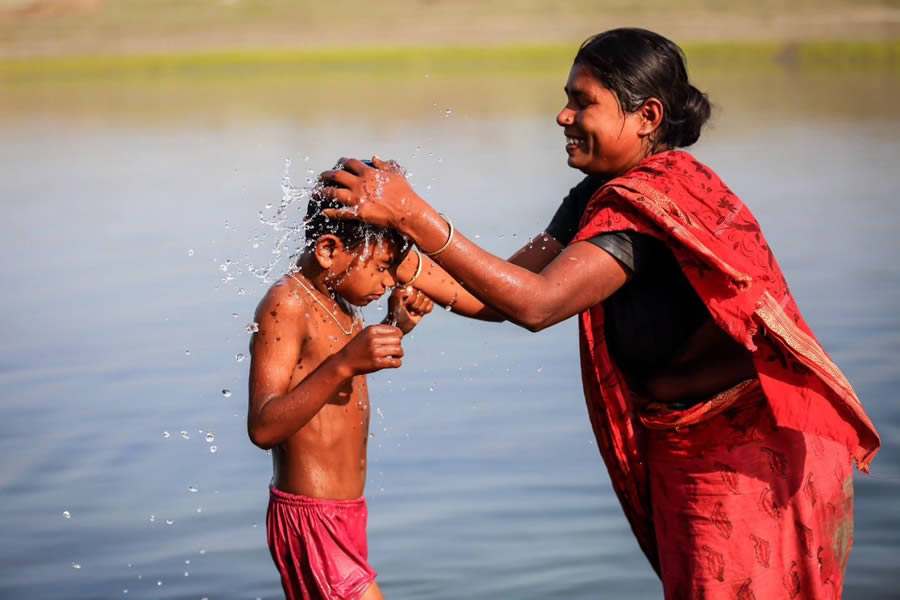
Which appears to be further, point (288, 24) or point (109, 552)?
point (288, 24)

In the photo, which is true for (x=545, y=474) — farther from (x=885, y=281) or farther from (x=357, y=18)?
(x=357, y=18)

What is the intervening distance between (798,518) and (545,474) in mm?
2653

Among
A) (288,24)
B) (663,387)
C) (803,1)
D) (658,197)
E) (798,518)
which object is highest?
(288,24)

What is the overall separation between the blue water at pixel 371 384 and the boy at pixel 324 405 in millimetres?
1282

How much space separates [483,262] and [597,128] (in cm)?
56

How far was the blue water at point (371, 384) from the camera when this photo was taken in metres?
5.11

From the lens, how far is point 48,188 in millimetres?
15594

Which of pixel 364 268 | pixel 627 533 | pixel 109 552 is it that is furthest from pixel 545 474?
pixel 364 268

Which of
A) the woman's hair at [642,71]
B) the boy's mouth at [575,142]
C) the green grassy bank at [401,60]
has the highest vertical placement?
the green grassy bank at [401,60]

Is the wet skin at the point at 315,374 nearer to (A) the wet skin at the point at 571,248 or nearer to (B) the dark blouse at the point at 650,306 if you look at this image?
(A) the wet skin at the point at 571,248

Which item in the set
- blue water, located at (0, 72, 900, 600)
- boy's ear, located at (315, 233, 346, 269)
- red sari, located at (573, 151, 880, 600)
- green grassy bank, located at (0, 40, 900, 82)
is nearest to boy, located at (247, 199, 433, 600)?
boy's ear, located at (315, 233, 346, 269)

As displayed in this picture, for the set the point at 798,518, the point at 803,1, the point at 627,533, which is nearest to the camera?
the point at 798,518

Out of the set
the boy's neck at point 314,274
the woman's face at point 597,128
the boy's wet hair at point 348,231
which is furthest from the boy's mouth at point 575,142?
the boy's neck at point 314,274

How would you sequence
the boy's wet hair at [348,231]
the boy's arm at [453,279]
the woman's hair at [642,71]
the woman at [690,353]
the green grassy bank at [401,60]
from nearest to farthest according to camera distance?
1. the woman at [690,353]
2. the woman's hair at [642,71]
3. the boy's wet hair at [348,231]
4. the boy's arm at [453,279]
5. the green grassy bank at [401,60]
